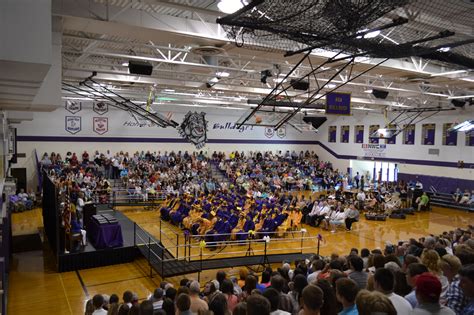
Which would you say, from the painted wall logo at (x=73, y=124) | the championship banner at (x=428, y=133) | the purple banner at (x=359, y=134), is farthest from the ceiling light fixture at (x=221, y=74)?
the purple banner at (x=359, y=134)

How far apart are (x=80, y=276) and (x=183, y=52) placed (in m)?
6.61

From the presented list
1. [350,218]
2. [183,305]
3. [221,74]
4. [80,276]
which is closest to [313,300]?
[183,305]

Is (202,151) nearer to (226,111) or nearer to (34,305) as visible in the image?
(226,111)

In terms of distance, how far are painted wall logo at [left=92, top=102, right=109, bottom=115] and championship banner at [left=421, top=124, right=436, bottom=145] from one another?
69.9 ft

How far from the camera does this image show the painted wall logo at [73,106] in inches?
893

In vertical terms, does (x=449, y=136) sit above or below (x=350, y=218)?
above

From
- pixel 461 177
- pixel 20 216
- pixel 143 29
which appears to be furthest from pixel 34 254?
pixel 461 177

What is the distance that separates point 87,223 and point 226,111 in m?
18.7

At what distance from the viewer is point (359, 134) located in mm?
29109

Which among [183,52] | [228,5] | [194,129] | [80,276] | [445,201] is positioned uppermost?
[183,52]

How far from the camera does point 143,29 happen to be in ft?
22.6

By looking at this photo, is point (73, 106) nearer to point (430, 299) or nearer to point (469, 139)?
point (430, 299)

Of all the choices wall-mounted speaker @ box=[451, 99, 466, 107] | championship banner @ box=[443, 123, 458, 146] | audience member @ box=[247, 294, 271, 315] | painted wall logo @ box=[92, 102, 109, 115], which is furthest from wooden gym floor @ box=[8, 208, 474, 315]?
painted wall logo @ box=[92, 102, 109, 115]

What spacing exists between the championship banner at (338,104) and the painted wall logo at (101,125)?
18.1 metres
